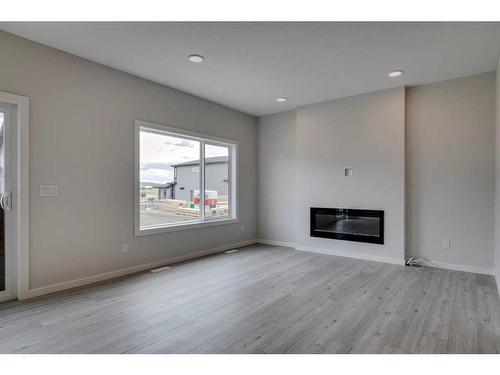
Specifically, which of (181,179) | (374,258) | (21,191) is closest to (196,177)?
(181,179)

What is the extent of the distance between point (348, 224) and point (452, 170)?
66.2 inches

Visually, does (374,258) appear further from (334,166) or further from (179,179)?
(179,179)

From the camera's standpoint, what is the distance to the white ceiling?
2.71 m

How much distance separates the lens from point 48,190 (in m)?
3.08

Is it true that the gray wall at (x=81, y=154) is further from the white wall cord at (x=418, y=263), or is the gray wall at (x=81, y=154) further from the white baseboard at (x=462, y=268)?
the white baseboard at (x=462, y=268)

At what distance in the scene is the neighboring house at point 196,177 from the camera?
4715mm

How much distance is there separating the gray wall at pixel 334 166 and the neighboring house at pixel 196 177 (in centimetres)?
93

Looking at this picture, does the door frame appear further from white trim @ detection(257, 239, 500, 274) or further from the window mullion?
white trim @ detection(257, 239, 500, 274)

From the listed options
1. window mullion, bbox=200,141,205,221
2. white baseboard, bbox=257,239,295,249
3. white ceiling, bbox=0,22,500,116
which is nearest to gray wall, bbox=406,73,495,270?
white ceiling, bbox=0,22,500,116

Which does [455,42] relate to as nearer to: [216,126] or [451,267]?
[451,267]

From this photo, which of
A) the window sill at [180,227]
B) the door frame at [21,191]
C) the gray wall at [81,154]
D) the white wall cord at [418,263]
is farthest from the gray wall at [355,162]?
the door frame at [21,191]

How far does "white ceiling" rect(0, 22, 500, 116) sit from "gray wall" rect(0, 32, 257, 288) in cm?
23

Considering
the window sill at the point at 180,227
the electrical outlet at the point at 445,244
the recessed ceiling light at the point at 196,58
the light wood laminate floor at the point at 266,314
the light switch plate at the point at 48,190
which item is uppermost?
the recessed ceiling light at the point at 196,58
